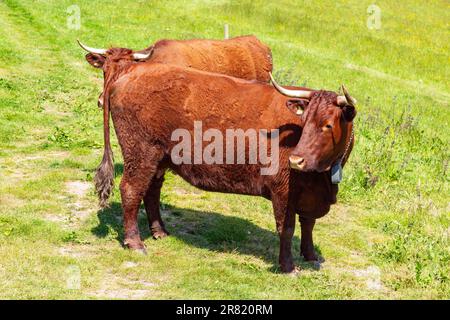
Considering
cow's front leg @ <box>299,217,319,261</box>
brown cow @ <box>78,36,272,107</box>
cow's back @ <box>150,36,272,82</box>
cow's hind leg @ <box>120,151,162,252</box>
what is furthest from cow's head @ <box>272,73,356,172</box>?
cow's back @ <box>150,36,272,82</box>

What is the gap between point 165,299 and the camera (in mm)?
7801

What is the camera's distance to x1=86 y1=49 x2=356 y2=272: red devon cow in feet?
27.3

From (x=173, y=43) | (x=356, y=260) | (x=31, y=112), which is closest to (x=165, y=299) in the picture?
(x=356, y=260)

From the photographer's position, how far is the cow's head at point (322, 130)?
814 centimetres

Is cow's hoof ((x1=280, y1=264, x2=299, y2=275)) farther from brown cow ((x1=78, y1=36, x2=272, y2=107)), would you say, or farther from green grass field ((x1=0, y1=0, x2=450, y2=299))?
brown cow ((x1=78, y1=36, x2=272, y2=107))

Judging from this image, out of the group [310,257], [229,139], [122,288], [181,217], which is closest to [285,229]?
[310,257]

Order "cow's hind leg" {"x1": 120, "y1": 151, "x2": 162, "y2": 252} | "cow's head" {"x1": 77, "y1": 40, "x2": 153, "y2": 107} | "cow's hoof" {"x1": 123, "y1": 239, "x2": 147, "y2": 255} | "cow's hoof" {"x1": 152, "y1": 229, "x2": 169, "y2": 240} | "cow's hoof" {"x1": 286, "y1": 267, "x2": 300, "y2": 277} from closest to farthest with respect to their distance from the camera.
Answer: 1. "cow's hoof" {"x1": 286, "y1": 267, "x2": 300, "y2": 277}
2. "cow's hind leg" {"x1": 120, "y1": 151, "x2": 162, "y2": 252}
3. "cow's hoof" {"x1": 123, "y1": 239, "x2": 147, "y2": 255}
4. "cow's hoof" {"x1": 152, "y1": 229, "x2": 169, "y2": 240}
5. "cow's head" {"x1": 77, "y1": 40, "x2": 153, "y2": 107}

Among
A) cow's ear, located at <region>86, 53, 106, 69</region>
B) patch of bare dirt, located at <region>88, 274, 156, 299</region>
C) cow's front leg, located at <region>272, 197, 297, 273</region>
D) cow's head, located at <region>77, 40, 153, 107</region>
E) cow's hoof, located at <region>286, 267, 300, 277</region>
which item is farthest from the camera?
cow's ear, located at <region>86, 53, 106, 69</region>

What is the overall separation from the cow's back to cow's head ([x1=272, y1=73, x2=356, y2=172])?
17.3 ft

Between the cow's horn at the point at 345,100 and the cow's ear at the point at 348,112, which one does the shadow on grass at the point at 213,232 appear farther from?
the cow's horn at the point at 345,100

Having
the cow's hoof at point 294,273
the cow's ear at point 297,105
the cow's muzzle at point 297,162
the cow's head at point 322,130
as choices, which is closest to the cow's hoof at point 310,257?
the cow's hoof at point 294,273

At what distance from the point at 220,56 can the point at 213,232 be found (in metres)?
5.71

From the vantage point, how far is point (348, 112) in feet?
26.8
